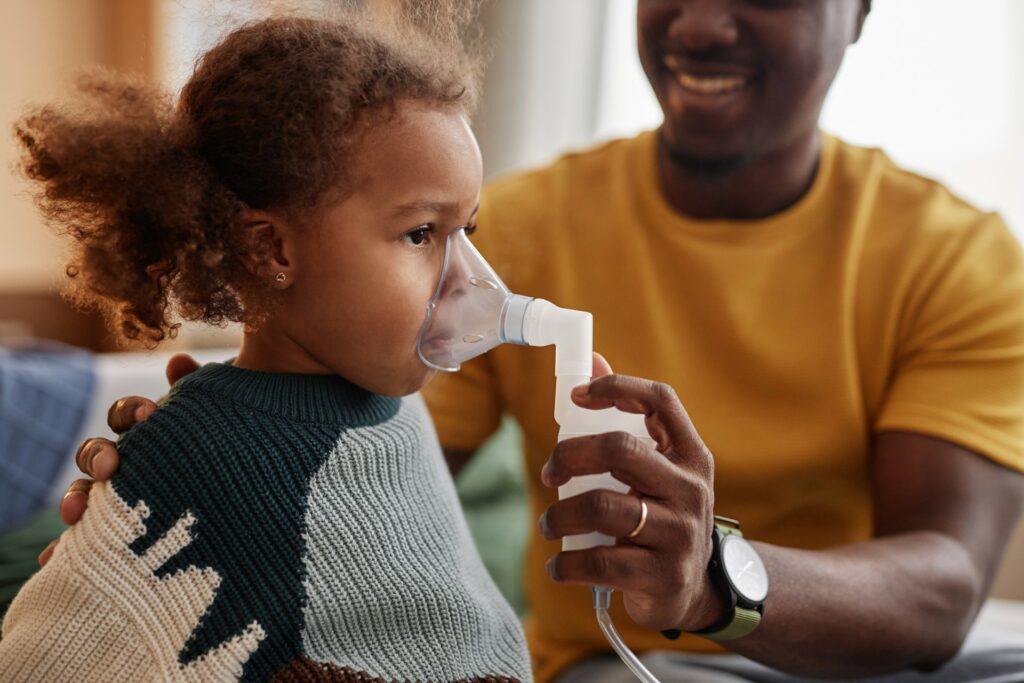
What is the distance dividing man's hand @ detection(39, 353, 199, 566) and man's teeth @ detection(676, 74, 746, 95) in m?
0.71

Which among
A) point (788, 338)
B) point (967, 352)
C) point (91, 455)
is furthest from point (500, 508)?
point (91, 455)

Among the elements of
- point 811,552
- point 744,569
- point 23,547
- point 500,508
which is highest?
point 744,569

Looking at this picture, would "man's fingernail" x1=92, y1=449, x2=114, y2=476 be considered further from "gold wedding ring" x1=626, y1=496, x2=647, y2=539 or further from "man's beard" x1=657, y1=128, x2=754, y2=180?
"man's beard" x1=657, y1=128, x2=754, y2=180

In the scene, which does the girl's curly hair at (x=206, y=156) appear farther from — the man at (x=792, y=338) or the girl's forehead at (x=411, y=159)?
the man at (x=792, y=338)

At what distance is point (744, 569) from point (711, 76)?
0.60 meters

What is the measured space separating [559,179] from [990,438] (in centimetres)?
65

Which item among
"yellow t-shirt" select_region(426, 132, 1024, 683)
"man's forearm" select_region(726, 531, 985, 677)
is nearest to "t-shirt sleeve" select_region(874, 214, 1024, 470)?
"yellow t-shirt" select_region(426, 132, 1024, 683)

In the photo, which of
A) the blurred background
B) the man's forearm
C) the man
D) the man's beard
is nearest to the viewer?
the man's forearm

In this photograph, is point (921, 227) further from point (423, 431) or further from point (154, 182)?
point (154, 182)

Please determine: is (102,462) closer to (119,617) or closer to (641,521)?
(119,617)

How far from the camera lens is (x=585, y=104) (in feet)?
8.82

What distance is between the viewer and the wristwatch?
82 cm

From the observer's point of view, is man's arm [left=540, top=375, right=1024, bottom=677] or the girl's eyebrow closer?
man's arm [left=540, top=375, right=1024, bottom=677]

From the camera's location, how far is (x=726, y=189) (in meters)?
1.32
